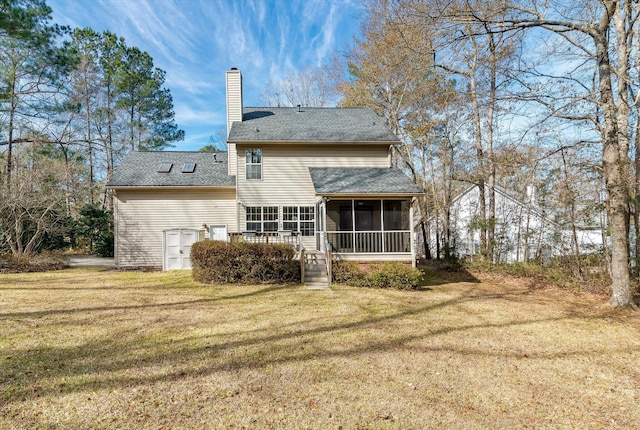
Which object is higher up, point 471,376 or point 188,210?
point 188,210

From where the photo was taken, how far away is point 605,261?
31.0 ft

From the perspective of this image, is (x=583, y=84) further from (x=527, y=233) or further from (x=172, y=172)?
(x=172, y=172)

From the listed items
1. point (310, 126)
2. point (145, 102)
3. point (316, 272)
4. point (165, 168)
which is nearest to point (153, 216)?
point (165, 168)

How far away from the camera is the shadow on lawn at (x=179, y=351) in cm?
381

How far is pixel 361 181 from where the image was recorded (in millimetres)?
11750

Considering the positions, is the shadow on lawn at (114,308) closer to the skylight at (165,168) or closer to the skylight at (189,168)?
the skylight at (189,168)

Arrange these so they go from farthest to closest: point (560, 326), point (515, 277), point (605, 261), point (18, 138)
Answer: point (18, 138) → point (515, 277) → point (605, 261) → point (560, 326)

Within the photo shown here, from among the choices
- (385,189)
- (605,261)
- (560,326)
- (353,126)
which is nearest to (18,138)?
(353,126)

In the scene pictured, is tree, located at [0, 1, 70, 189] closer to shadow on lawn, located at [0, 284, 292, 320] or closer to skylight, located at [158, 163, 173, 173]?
skylight, located at [158, 163, 173, 173]

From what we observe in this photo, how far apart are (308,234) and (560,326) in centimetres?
919

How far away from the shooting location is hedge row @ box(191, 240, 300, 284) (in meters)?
9.99

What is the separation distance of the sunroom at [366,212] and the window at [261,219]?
1.95 meters

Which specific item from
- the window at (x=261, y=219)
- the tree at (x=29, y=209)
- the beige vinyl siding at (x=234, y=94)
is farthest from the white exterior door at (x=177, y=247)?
the tree at (x=29, y=209)

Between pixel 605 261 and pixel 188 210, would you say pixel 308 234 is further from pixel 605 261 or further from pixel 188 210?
pixel 605 261
